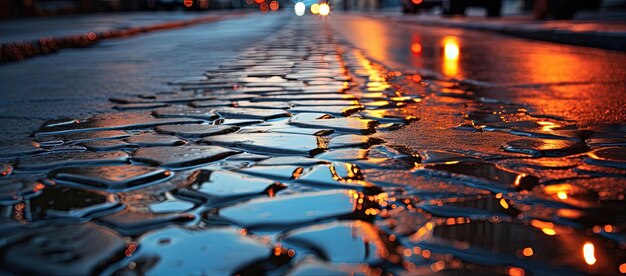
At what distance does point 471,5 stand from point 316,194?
18.9 m

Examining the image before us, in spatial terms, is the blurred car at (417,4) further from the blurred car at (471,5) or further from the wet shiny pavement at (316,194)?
the wet shiny pavement at (316,194)

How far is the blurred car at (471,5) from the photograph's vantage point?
18.9 m

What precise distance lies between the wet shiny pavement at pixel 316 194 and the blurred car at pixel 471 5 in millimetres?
16652

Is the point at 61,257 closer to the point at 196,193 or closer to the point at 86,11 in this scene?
the point at 196,193

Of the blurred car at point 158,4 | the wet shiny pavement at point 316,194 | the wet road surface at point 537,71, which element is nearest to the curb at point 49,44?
the wet road surface at point 537,71

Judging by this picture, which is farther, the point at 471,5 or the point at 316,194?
the point at 471,5

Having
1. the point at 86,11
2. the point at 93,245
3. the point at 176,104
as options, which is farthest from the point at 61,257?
the point at 86,11

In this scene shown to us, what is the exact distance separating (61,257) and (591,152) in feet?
5.74

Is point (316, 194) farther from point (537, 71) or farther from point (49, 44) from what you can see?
point (49, 44)

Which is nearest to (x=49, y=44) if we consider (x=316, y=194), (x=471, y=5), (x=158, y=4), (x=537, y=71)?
(x=537, y=71)

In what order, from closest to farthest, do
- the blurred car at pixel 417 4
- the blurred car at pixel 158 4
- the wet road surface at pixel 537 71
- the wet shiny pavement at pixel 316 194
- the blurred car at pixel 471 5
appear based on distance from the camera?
the wet shiny pavement at pixel 316 194 < the wet road surface at pixel 537 71 < the blurred car at pixel 471 5 < the blurred car at pixel 417 4 < the blurred car at pixel 158 4

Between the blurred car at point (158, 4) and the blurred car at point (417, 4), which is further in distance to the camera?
the blurred car at point (158, 4)

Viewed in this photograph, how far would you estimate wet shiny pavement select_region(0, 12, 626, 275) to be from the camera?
129 cm

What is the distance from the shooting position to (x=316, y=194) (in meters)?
1.72
